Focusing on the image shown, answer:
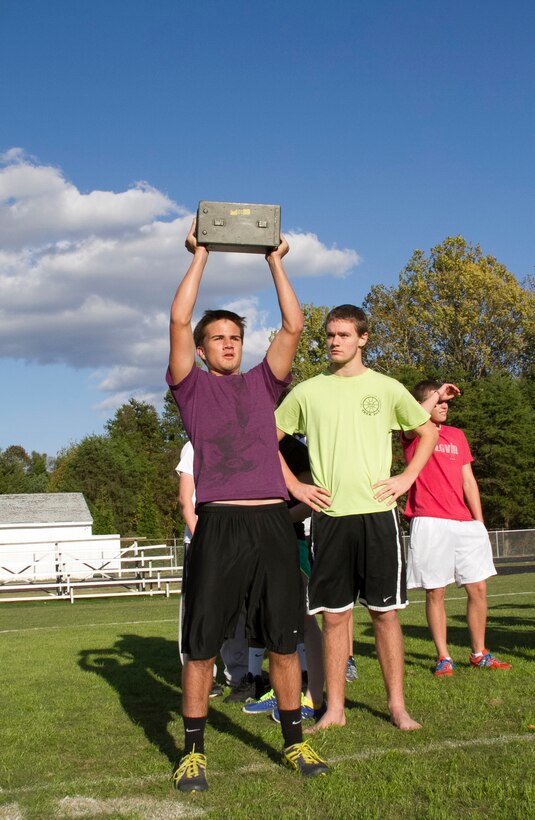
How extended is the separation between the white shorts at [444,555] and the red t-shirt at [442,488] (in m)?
0.08

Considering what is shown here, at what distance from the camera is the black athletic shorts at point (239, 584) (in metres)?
3.96

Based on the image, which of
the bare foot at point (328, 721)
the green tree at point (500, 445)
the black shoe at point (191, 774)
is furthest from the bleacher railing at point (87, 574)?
the green tree at point (500, 445)

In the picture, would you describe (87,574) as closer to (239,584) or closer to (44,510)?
(44,510)

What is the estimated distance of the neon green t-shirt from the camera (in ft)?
16.1

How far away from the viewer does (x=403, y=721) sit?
4.74m

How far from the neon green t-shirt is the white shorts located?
2255mm

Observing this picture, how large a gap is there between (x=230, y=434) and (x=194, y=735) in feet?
4.71

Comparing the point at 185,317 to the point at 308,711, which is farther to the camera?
the point at 308,711

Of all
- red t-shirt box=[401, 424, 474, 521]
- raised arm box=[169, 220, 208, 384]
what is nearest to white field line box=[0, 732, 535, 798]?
raised arm box=[169, 220, 208, 384]

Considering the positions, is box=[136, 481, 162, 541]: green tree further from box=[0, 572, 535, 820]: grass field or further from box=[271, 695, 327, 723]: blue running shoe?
box=[271, 695, 327, 723]: blue running shoe

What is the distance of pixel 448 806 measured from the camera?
10.7ft

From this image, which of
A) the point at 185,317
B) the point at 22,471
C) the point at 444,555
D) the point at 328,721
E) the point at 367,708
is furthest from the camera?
the point at 22,471

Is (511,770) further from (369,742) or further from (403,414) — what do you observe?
(403,414)

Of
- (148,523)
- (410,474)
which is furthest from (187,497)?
(148,523)
